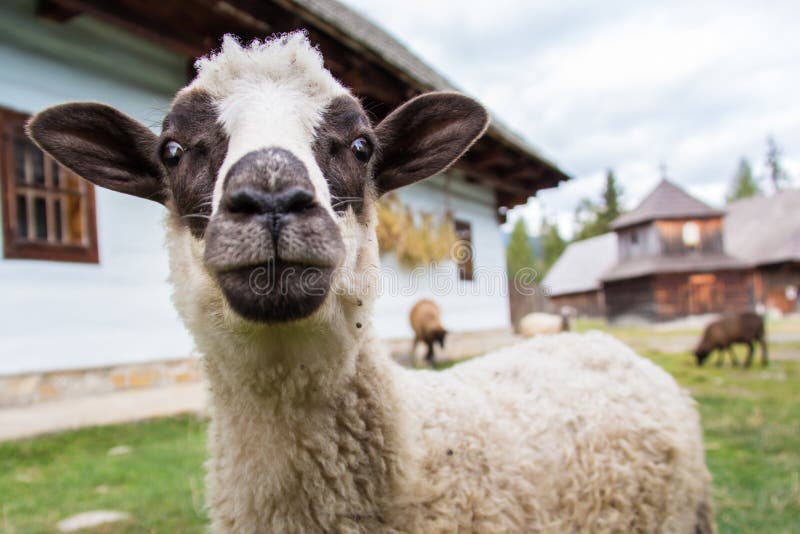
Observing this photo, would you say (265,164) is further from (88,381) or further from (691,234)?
(691,234)

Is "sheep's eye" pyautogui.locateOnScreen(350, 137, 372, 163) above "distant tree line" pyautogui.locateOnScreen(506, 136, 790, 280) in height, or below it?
below

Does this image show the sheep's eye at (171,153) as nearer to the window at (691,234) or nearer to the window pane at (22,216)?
the window pane at (22,216)

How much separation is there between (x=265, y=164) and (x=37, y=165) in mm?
5829

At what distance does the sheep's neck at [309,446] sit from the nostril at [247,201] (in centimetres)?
52

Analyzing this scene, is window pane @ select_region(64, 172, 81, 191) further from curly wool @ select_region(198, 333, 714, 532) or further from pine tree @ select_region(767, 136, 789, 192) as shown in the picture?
pine tree @ select_region(767, 136, 789, 192)

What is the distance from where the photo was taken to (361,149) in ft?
6.55

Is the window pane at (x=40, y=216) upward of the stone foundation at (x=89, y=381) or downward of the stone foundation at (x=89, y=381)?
upward

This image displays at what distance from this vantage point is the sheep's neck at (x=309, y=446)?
1.66 metres

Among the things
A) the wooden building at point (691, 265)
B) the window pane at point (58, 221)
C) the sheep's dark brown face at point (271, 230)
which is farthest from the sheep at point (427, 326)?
the wooden building at point (691, 265)

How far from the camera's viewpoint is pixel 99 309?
6.07 meters

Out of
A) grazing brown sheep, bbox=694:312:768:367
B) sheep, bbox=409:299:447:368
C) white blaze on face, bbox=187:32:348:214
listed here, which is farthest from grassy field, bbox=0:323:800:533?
grazing brown sheep, bbox=694:312:768:367

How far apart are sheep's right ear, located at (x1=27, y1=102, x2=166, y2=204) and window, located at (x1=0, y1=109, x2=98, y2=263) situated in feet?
13.6

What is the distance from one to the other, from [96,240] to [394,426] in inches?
217

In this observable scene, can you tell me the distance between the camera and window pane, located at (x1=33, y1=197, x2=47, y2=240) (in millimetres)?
5801
